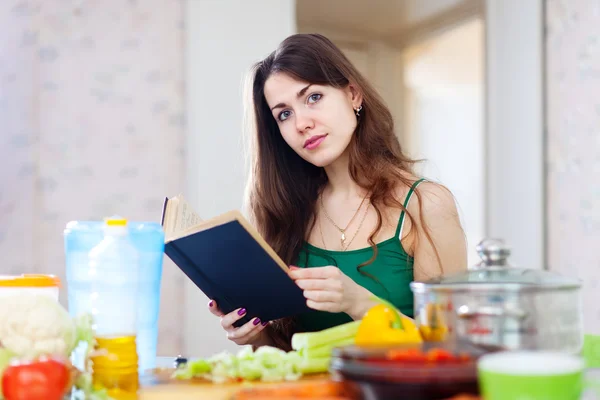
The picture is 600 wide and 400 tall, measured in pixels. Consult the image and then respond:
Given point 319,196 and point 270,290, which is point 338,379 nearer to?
point 270,290

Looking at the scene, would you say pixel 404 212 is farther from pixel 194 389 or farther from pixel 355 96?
pixel 194 389

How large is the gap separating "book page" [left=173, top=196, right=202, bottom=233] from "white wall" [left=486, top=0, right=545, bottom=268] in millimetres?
2702

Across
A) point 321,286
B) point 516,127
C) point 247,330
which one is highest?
point 516,127

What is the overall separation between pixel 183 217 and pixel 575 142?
2688mm

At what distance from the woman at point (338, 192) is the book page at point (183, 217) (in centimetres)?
22

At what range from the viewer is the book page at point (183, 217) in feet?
4.36

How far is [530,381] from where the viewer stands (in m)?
0.65

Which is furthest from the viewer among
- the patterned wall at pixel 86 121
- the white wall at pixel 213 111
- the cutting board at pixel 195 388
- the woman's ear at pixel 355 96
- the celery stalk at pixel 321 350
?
the white wall at pixel 213 111

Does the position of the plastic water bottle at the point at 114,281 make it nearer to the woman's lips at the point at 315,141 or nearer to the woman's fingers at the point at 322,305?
the woman's fingers at the point at 322,305

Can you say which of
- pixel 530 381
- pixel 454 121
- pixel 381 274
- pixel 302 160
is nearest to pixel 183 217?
pixel 381 274

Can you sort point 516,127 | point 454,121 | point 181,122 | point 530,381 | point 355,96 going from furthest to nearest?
1. point 454,121
2. point 516,127
3. point 181,122
4. point 355,96
5. point 530,381

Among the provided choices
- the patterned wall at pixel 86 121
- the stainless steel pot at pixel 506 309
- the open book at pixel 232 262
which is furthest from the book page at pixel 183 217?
the patterned wall at pixel 86 121

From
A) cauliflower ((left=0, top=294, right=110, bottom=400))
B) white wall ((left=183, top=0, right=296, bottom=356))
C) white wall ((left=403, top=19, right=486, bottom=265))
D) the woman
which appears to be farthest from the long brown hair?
white wall ((left=403, top=19, right=486, bottom=265))

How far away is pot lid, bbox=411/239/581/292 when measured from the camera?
2.73 feet
